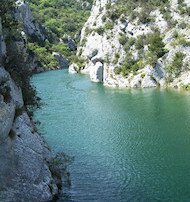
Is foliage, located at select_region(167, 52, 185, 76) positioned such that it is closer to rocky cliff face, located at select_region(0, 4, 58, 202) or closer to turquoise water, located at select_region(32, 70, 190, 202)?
turquoise water, located at select_region(32, 70, 190, 202)

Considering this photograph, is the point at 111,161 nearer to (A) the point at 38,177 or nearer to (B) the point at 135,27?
(A) the point at 38,177

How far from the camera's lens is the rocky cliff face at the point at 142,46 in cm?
9000

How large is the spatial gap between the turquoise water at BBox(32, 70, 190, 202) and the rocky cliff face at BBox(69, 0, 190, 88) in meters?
7.44

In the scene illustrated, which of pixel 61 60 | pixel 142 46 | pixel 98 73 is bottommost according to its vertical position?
pixel 61 60

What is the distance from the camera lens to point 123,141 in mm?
49594

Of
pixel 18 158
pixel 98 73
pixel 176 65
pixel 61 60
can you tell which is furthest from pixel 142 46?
pixel 61 60

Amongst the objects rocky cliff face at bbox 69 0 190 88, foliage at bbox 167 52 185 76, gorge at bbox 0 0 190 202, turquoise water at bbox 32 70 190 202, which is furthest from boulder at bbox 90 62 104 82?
foliage at bbox 167 52 185 76

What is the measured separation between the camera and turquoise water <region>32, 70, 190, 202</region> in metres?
35.4

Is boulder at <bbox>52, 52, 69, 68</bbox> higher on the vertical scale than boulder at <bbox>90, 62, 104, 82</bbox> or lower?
lower

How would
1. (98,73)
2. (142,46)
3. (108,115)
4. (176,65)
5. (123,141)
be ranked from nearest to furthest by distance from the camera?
(123,141)
(108,115)
(176,65)
(142,46)
(98,73)

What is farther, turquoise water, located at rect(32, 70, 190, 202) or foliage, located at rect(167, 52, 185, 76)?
foliage, located at rect(167, 52, 185, 76)

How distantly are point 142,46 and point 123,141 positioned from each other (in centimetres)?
5351

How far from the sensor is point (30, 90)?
42.8 m

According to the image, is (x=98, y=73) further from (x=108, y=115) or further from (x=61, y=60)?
(x=61, y=60)
